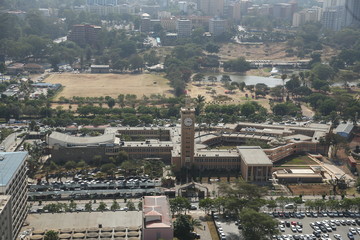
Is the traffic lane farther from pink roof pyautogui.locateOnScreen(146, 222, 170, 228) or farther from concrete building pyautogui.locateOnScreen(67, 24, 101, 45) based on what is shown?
concrete building pyautogui.locateOnScreen(67, 24, 101, 45)

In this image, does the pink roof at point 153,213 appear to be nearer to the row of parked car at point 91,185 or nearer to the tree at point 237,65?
the row of parked car at point 91,185

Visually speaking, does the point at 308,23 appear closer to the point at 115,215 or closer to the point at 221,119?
the point at 221,119

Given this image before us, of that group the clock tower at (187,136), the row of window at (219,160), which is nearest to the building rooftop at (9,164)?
the clock tower at (187,136)

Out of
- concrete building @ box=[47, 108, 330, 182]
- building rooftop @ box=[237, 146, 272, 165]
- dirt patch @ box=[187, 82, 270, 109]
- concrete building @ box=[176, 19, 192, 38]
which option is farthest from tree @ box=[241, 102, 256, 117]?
concrete building @ box=[176, 19, 192, 38]

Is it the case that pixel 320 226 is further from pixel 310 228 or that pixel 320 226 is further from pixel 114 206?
pixel 114 206

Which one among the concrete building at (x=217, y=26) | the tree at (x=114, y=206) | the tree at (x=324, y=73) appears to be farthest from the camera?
the concrete building at (x=217, y=26)

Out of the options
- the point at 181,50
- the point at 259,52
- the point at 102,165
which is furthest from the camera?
the point at 259,52

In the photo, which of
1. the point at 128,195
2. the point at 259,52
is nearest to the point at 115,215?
the point at 128,195
